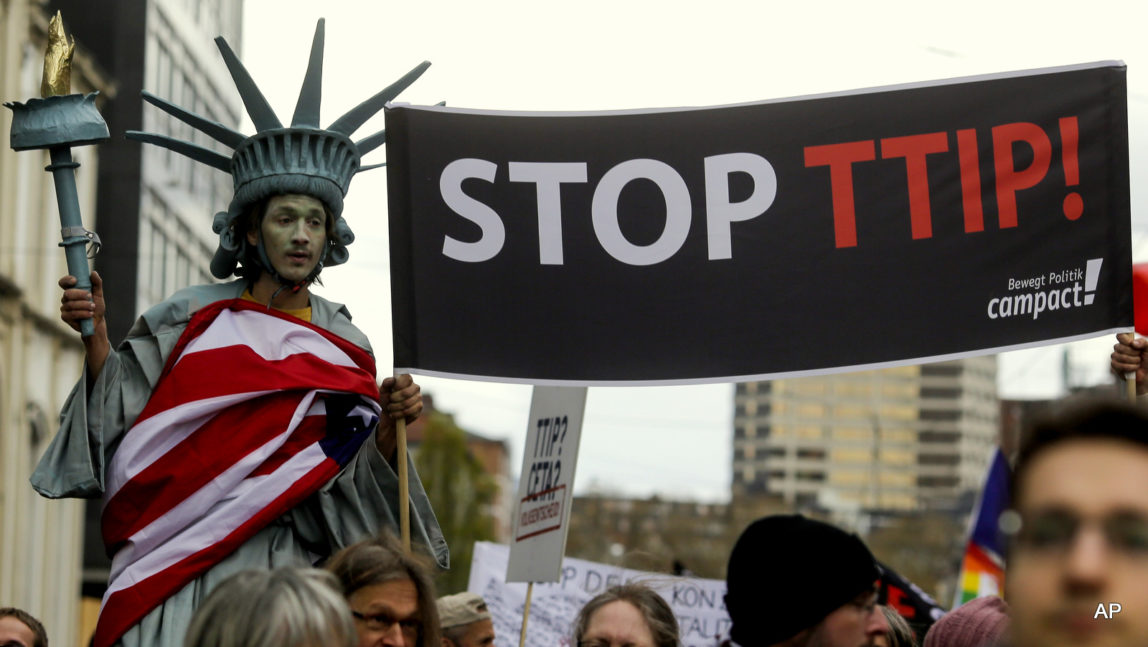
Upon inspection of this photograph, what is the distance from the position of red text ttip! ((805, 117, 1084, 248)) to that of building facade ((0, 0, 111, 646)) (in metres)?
18.8

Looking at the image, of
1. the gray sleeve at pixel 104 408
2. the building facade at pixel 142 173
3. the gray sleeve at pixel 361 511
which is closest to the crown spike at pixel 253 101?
the gray sleeve at pixel 104 408

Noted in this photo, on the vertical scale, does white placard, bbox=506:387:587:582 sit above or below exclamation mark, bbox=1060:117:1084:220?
below

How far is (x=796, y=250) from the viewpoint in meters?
4.92

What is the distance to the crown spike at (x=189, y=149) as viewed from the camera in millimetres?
4566

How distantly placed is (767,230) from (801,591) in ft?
6.59

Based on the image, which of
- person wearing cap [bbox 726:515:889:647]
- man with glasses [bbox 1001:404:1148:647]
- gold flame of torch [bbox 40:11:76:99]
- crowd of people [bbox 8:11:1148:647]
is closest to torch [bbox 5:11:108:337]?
gold flame of torch [bbox 40:11:76:99]

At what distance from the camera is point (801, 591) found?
311cm

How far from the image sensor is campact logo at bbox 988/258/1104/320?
4.78 meters

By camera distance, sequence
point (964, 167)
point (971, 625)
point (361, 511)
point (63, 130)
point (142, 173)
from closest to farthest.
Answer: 1. point (971, 625)
2. point (63, 130)
3. point (361, 511)
4. point (964, 167)
5. point (142, 173)

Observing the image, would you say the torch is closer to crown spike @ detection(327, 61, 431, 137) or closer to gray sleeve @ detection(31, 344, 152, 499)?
gray sleeve @ detection(31, 344, 152, 499)

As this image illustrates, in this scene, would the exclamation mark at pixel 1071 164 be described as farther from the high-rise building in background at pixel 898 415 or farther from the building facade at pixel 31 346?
the high-rise building in background at pixel 898 415

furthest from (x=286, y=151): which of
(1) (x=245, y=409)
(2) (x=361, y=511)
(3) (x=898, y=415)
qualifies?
(3) (x=898, y=415)

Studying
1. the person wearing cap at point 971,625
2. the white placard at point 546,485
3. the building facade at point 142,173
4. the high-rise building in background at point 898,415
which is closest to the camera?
the person wearing cap at point 971,625

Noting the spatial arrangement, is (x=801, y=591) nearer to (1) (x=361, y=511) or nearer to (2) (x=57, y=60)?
(1) (x=361, y=511)
